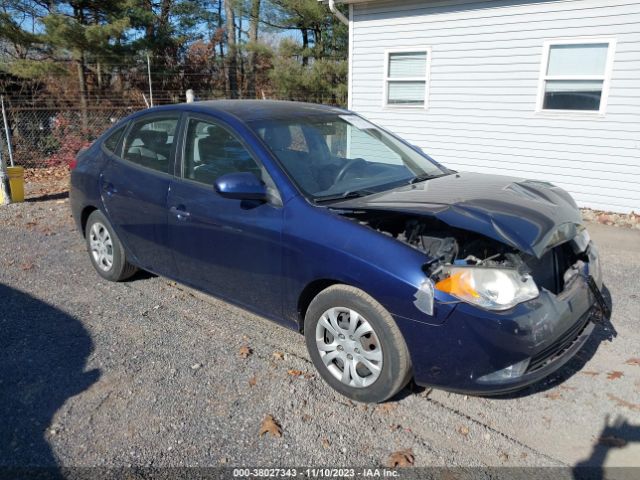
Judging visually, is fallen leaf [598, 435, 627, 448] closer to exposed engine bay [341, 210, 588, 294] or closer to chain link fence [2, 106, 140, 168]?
exposed engine bay [341, 210, 588, 294]

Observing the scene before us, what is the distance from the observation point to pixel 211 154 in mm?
3785

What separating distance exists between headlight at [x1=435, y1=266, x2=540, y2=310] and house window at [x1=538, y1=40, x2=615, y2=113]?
6433 mm

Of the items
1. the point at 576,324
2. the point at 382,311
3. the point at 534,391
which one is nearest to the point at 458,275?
the point at 382,311

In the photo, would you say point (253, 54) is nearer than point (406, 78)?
No

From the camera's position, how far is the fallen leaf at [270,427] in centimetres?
281

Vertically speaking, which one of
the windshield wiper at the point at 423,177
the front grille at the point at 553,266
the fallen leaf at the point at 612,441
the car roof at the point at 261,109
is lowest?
the fallen leaf at the point at 612,441

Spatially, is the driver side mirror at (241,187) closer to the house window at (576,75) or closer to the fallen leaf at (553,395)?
the fallen leaf at (553,395)

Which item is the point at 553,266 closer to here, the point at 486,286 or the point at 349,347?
the point at 486,286

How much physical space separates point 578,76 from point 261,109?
6.13 m

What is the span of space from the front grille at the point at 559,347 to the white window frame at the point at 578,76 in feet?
19.4

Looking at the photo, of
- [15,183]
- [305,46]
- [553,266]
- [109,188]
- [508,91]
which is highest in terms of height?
[305,46]

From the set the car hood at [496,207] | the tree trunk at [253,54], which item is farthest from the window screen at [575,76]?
Result: the tree trunk at [253,54]

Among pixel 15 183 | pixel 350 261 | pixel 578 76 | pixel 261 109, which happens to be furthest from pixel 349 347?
pixel 15 183

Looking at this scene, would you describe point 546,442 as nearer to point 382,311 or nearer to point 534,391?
point 534,391
